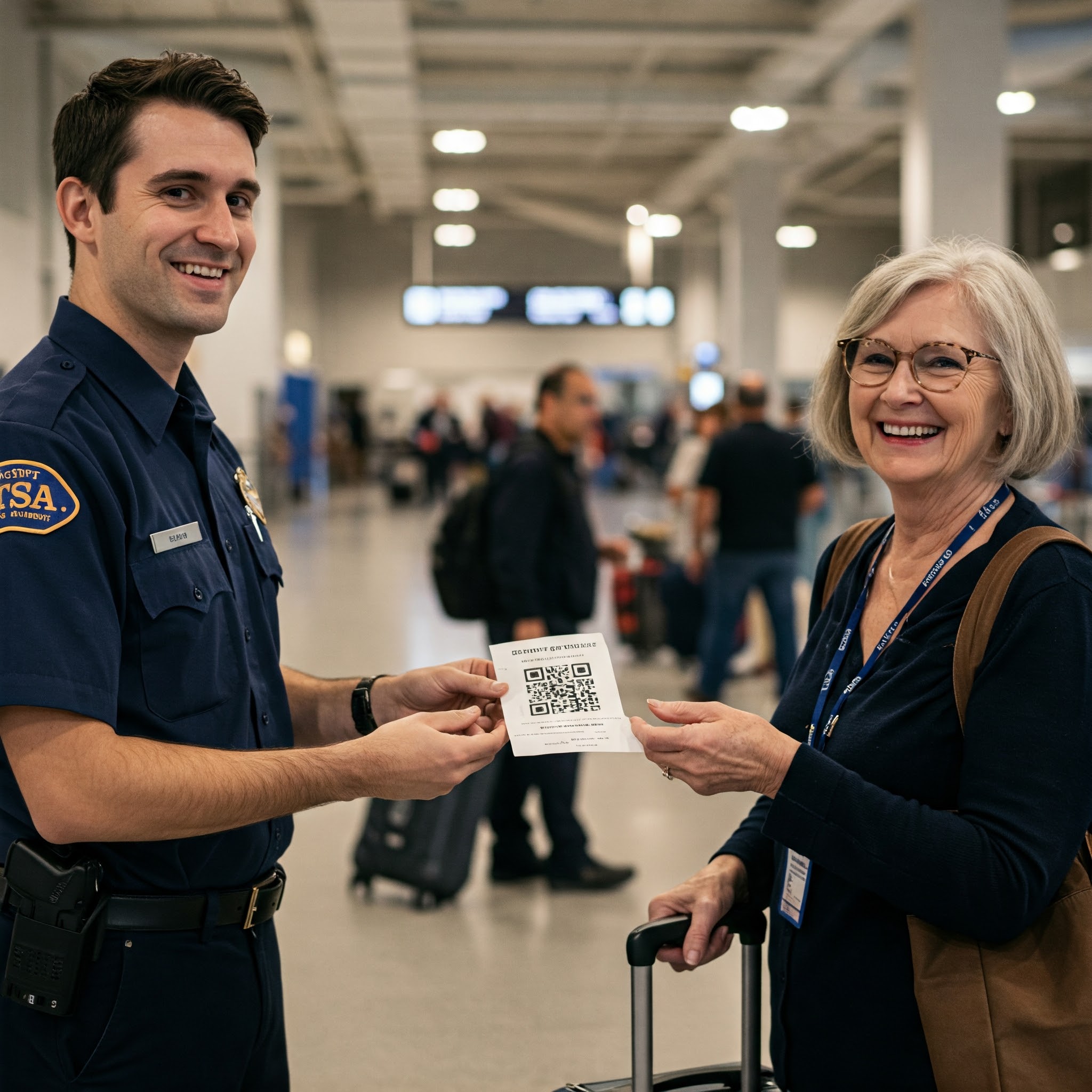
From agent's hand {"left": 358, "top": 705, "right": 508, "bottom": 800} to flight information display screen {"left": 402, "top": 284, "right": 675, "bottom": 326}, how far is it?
23268 mm

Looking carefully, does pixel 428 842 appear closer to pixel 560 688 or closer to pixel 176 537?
pixel 560 688

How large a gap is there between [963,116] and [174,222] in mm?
10217

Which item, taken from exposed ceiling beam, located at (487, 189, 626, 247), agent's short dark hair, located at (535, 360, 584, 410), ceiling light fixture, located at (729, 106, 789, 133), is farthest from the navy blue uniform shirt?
exposed ceiling beam, located at (487, 189, 626, 247)

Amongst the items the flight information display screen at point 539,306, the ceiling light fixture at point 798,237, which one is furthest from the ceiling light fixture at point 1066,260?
the flight information display screen at point 539,306

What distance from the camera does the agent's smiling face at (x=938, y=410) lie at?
5.42 ft

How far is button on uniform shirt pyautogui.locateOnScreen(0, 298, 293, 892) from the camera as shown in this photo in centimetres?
134

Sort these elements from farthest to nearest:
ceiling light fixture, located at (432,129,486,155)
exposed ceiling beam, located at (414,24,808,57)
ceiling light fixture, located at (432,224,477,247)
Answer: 1. ceiling light fixture, located at (432,224,477,247)
2. ceiling light fixture, located at (432,129,486,155)
3. exposed ceiling beam, located at (414,24,808,57)

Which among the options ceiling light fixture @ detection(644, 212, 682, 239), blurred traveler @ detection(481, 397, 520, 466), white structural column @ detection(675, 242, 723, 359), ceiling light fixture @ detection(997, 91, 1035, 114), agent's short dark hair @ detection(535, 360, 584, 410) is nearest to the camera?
agent's short dark hair @ detection(535, 360, 584, 410)

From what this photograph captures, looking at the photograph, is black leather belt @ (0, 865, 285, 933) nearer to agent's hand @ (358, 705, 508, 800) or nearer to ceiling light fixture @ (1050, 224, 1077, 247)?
agent's hand @ (358, 705, 508, 800)

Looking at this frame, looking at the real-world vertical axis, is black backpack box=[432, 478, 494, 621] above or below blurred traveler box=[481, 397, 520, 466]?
below

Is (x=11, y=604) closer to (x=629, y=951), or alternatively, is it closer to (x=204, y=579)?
(x=204, y=579)

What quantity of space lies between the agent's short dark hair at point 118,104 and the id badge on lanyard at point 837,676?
43.1 inches

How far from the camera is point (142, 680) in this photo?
1.47 metres

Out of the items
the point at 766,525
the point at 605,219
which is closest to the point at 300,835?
the point at 766,525
